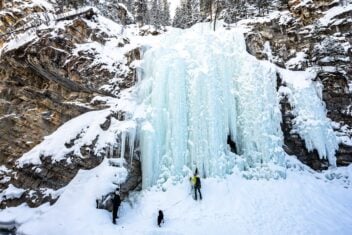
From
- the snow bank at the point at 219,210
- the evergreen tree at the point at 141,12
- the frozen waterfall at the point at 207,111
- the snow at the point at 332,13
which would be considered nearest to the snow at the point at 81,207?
the snow bank at the point at 219,210

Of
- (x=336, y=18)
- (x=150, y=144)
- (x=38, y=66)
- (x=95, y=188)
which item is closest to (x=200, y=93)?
(x=150, y=144)

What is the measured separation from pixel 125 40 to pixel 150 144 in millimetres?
5880

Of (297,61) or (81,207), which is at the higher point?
(297,61)

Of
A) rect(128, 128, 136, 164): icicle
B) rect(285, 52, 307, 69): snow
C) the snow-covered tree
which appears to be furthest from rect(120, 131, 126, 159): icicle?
the snow-covered tree

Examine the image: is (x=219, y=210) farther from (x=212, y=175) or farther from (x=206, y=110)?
(x=206, y=110)

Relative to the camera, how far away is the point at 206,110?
13008 millimetres

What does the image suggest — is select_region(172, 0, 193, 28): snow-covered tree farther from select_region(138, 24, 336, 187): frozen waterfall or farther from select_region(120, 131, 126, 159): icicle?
select_region(120, 131, 126, 159): icicle

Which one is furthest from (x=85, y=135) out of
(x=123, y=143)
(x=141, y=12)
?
(x=141, y=12)

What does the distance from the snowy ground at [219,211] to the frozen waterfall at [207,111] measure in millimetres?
764

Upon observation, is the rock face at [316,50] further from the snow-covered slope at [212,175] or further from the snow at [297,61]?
the snow-covered slope at [212,175]

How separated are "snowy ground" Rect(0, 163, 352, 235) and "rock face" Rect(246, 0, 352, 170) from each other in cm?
237

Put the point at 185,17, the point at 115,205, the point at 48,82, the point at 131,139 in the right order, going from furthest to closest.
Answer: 1. the point at 185,17
2. the point at 48,82
3. the point at 131,139
4. the point at 115,205

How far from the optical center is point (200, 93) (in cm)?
1332

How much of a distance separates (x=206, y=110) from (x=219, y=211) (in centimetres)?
414
